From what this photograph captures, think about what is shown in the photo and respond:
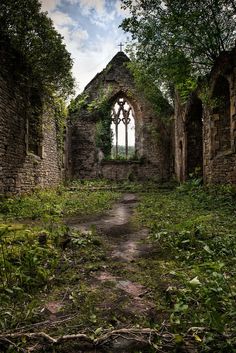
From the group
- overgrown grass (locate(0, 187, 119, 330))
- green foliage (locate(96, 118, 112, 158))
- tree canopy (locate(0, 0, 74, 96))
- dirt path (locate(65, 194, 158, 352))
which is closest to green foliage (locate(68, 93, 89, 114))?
green foliage (locate(96, 118, 112, 158))

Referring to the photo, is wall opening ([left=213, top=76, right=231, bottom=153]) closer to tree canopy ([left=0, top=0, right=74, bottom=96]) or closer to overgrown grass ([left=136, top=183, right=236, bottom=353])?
overgrown grass ([left=136, top=183, right=236, bottom=353])

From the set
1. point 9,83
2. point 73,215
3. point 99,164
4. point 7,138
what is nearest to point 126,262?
point 73,215

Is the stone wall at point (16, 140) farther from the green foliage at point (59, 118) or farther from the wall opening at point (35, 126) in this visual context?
the green foliage at point (59, 118)

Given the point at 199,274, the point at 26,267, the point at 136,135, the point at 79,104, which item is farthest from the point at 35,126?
the point at 136,135

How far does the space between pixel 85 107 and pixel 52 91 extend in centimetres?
827

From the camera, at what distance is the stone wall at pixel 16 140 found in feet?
25.2

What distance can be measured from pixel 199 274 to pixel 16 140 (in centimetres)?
743

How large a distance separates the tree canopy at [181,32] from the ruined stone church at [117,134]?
28.1 inches

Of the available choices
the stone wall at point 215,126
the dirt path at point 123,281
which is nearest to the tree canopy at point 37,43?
the stone wall at point 215,126

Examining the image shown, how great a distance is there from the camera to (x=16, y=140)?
8.60 meters

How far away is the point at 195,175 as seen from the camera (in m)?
13.3

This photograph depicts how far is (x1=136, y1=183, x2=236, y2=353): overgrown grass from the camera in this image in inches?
68.2

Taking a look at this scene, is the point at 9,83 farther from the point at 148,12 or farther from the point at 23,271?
the point at 23,271

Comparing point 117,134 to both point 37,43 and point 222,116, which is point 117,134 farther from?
point 37,43
